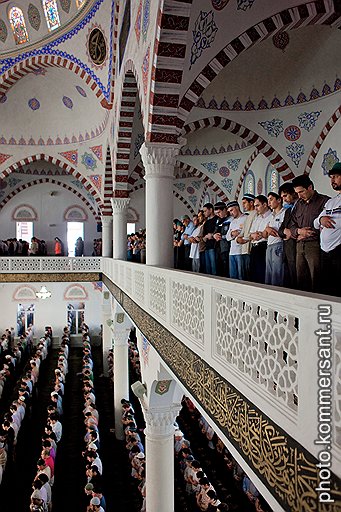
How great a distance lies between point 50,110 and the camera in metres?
17.0

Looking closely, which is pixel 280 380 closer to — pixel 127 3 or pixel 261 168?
pixel 127 3

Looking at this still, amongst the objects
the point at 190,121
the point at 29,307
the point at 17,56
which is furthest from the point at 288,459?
the point at 29,307

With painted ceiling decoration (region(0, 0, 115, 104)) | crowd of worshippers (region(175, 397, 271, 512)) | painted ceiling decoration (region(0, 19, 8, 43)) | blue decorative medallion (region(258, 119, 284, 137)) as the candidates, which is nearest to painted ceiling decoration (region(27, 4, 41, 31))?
painted ceiling decoration (region(0, 0, 115, 104))

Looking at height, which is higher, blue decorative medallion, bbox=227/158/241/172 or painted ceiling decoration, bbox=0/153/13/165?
painted ceiling decoration, bbox=0/153/13/165

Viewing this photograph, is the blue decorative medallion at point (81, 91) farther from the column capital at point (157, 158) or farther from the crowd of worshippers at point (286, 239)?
the crowd of worshippers at point (286, 239)

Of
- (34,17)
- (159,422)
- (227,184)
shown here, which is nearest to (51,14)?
(34,17)

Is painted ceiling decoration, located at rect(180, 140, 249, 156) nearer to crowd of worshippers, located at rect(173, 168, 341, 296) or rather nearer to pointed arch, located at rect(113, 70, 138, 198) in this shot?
pointed arch, located at rect(113, 70, 138, 198)

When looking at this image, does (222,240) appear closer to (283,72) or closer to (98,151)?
(283,72)

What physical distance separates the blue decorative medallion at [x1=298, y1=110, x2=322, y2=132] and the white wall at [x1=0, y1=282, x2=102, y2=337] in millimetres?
14020

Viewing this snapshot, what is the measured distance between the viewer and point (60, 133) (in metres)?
17.6

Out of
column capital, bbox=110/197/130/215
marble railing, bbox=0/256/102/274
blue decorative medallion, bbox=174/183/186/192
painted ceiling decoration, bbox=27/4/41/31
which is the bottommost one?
marble railing, bbox=0/256/102/274

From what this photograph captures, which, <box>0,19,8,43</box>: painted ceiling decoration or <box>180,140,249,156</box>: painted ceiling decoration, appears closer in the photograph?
<box>180,140,249,156</box>: painted ceiling decoration

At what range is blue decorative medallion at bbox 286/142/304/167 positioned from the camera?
10.7 m

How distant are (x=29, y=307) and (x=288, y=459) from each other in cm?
2090
